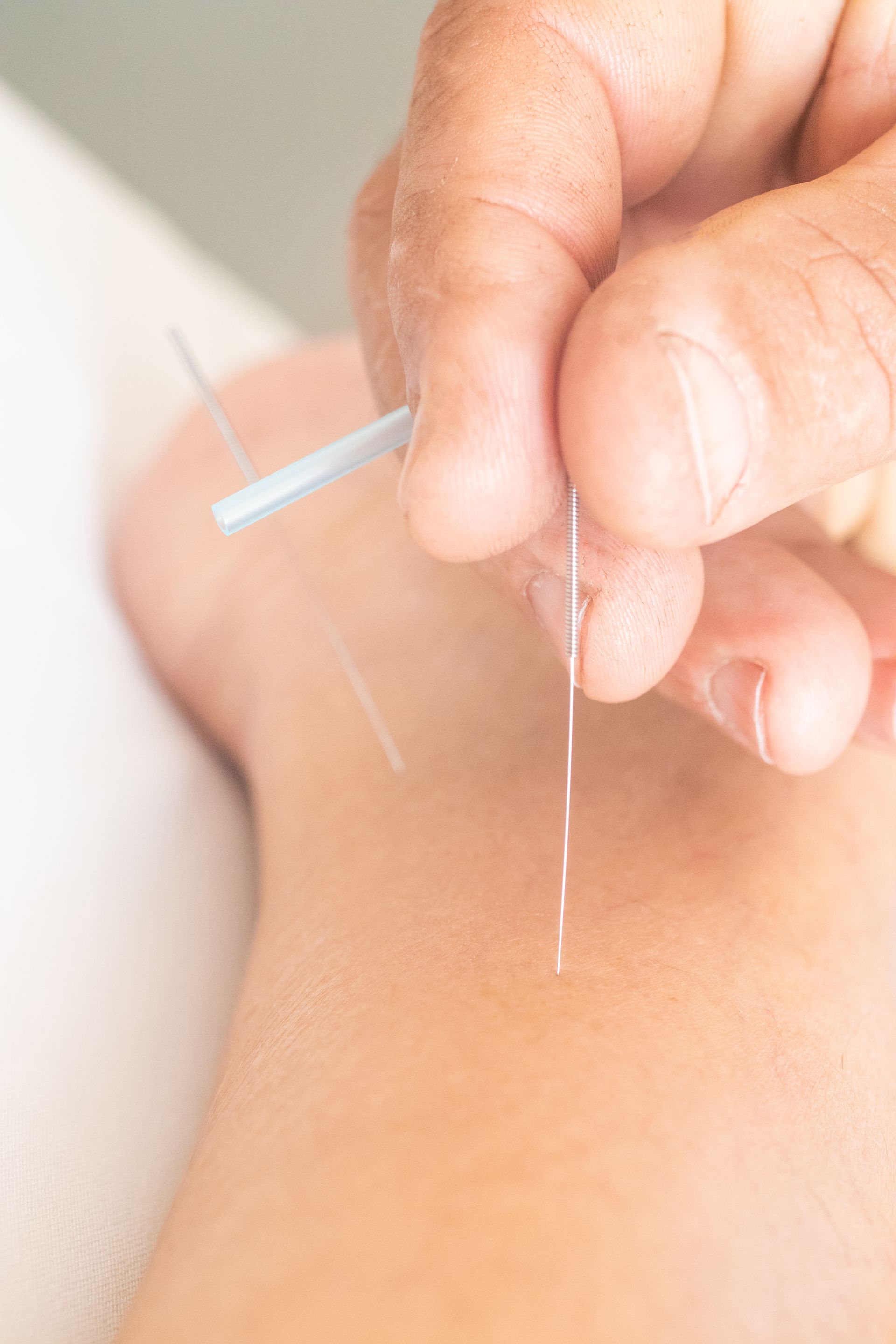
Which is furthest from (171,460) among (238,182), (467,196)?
(238,182)

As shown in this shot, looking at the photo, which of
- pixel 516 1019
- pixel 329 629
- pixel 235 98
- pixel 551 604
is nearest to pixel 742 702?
pixel 551 604

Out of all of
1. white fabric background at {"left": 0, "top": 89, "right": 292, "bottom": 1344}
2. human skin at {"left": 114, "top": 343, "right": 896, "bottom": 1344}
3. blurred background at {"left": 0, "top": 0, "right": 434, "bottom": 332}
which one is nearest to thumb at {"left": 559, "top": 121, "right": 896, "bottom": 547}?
human skin at {"left": 114, "top": 343, "right": 896, "bottom": 1344}

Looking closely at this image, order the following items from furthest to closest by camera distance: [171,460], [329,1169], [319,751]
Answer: [171,460] < [319,751] < [329,1169]

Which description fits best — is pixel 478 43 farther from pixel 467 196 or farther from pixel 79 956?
pixel 79 956

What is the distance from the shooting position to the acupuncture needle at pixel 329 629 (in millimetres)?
765

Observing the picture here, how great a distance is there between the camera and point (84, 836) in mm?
772

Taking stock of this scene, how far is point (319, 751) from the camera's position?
80 centimetres

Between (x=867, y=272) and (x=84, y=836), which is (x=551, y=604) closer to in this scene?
(x=867, y=272)

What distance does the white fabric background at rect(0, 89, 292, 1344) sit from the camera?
0.57 m

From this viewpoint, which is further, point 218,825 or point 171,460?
point 171,460

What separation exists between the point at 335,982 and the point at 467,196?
40 cm

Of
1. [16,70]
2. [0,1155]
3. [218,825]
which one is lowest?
[218,825]

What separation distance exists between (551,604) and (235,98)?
191 cm

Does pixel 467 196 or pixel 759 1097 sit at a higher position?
pixel 467 196
